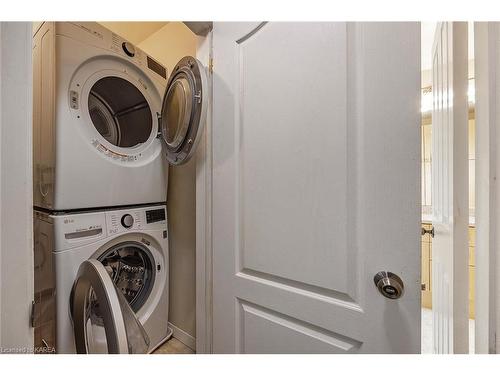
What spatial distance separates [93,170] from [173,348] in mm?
1181

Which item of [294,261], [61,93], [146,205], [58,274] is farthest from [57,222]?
[294,261]

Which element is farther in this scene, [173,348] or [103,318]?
[173,348]

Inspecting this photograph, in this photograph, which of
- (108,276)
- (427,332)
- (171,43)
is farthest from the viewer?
(427,332)

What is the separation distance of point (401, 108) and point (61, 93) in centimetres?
128

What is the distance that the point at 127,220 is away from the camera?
120 centimetres

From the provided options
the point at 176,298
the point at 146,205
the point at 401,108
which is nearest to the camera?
the point at 401,108

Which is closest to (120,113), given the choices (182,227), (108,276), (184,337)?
(182,227)

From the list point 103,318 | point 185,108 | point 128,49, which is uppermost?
point 128,49

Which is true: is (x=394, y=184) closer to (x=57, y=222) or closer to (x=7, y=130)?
(x=7, y=130)

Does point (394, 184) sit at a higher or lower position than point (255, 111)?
lower

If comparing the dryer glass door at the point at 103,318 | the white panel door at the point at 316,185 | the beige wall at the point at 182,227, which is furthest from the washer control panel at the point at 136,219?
the white panel door at the point at 316,185

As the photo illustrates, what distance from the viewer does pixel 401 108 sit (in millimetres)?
589

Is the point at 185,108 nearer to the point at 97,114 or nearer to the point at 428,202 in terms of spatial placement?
the point at 97,114

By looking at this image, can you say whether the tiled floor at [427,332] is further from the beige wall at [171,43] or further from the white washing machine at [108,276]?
the beige wall at [171,43]
